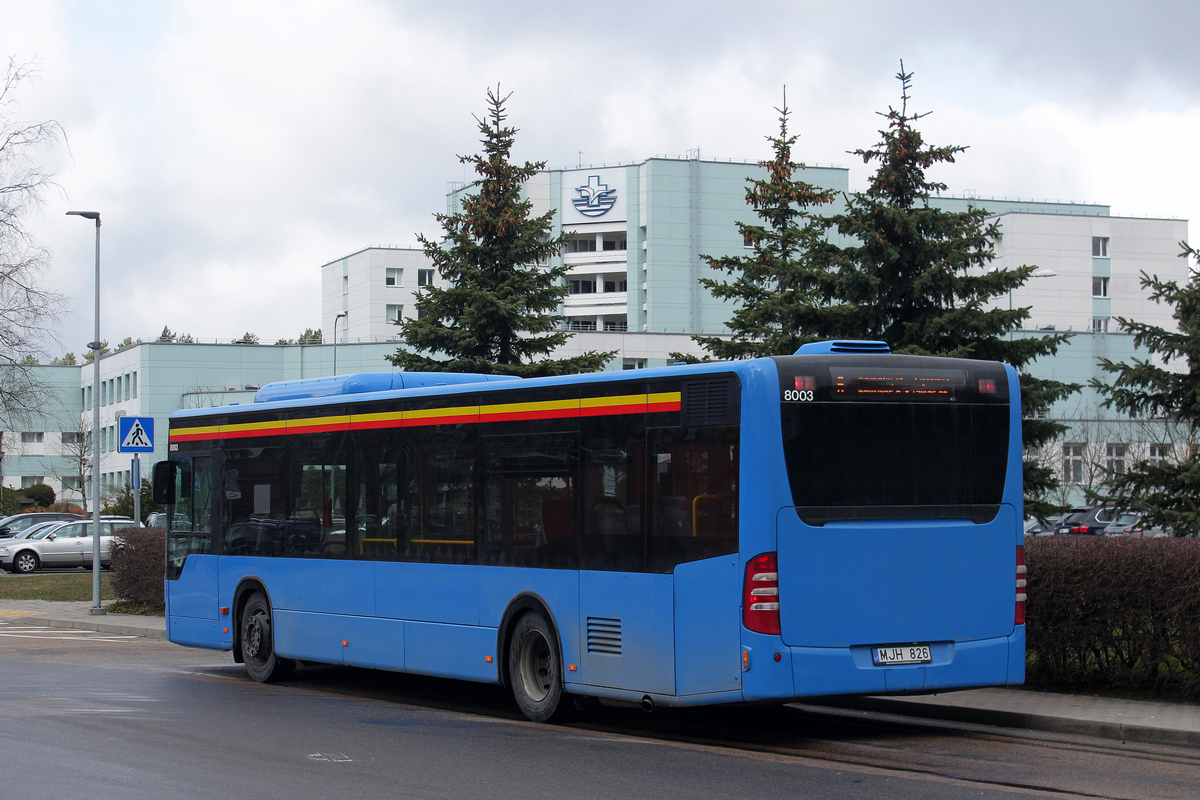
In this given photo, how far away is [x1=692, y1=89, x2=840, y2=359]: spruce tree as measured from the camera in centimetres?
2089

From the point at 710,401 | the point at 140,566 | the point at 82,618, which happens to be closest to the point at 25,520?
the point at 140,566

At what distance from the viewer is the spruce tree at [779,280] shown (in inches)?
822

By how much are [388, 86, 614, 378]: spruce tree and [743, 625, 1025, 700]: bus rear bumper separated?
683 inches

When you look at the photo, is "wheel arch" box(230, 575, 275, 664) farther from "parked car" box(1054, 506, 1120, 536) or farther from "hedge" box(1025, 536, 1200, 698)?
"parked car" box(1054, 506, 1120, 536)

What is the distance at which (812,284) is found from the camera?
69.2 feet

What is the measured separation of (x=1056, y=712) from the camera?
11102mm

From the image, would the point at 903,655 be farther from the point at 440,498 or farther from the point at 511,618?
the point at 440,498

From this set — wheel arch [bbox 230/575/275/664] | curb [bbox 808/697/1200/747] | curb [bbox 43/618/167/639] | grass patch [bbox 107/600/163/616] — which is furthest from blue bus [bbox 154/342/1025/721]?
grass patch [bbox 107/600/163/616]

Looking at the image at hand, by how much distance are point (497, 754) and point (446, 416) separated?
387cm

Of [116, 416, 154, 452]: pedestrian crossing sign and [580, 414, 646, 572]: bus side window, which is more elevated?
[116, 416, 154, 452]: pedestrian crossing sign

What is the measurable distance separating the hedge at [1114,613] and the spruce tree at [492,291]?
15.8 meters

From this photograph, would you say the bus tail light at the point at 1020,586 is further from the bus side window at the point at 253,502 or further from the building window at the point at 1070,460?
the building window at the point at 1070,460

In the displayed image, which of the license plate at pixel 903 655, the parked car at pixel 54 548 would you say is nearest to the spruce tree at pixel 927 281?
the license plate at pixel 903 655

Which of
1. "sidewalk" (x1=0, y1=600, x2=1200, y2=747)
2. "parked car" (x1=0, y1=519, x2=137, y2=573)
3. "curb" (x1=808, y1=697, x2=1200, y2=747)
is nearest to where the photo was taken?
"curb" (x1=808, y1=697, x2=1200, y2=747)
